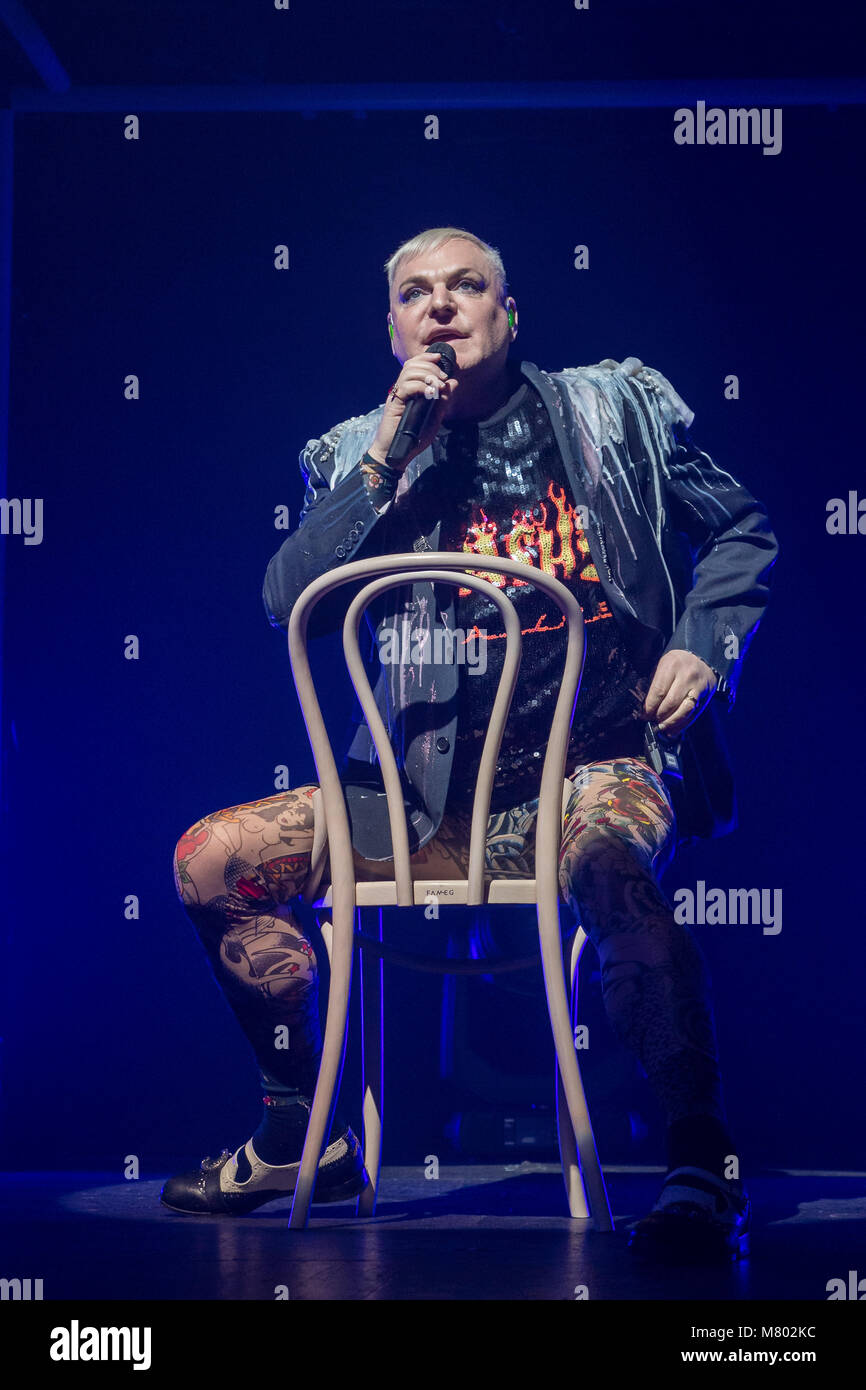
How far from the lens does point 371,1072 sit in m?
1.81

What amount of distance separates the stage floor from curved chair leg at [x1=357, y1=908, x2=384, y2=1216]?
50 mm

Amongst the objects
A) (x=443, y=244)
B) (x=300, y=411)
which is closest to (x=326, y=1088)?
(x=443, y=244)

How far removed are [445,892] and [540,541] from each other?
0.56 meters

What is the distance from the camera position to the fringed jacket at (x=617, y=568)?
1.76 meters

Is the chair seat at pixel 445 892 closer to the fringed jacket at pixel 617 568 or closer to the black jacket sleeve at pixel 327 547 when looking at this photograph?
the fringed jacket at pixel 617 568

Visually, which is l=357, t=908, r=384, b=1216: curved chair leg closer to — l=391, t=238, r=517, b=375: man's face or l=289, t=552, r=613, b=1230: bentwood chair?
l=289, t=552, r=613, b=1230: bentwood chair

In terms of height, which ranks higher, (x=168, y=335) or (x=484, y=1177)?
(x=168, y=335)

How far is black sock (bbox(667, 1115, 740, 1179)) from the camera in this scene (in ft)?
4.38

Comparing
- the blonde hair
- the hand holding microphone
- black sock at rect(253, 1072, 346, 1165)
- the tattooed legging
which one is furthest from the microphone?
black sock at rect(253, 1072, 346, 1165)

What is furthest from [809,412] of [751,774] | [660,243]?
[751,774]

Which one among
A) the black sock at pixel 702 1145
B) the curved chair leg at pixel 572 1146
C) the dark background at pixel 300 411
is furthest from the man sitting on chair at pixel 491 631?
the dark background at pixel 300 411

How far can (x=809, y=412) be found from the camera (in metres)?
2.58
